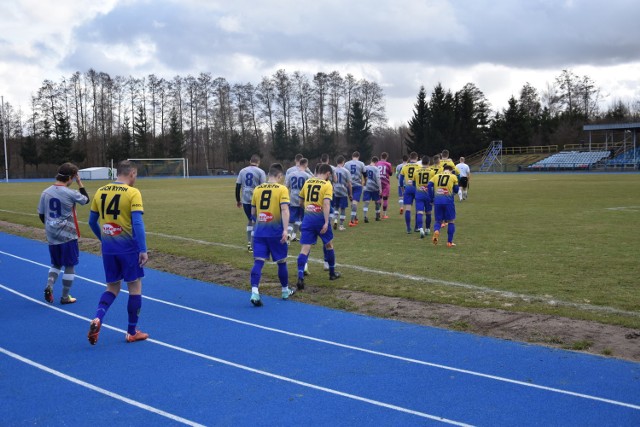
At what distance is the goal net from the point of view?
66.0m

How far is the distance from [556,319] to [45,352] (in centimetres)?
601

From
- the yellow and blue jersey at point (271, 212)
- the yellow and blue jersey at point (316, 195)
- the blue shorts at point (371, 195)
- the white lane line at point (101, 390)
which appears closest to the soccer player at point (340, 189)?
the blue shorts at point (371, 195)

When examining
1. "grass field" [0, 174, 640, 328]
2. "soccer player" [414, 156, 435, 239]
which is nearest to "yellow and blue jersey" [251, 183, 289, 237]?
"grass field" [0, 174, 640, 328]

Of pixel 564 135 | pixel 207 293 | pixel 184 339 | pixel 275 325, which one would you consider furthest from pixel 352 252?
pixel 564 135

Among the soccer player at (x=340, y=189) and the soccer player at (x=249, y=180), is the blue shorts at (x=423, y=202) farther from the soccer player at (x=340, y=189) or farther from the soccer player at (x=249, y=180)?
the soccer player at (x=249, y=180)

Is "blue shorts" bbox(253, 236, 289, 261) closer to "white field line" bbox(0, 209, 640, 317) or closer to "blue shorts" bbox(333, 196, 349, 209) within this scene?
"white field line" bbox(0, 209, 640, 317)

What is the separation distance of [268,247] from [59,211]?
316 cm

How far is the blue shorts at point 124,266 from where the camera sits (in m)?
6.46

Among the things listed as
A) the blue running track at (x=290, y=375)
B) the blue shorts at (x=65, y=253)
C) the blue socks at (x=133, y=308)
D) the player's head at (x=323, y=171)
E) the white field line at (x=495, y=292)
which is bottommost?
the blue running track at (x=290, y=375)

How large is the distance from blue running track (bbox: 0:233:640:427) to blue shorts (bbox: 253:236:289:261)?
2.55ft

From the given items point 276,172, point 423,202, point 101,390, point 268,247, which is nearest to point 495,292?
point 268,247

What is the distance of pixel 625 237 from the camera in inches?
524

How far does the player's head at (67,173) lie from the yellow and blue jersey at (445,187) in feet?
24.7

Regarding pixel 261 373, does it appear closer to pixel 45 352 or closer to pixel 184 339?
pixel 184 339
